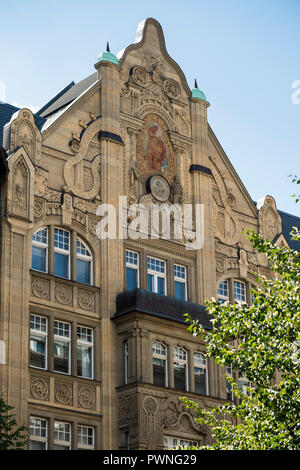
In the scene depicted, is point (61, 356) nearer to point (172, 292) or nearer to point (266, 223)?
point (172, 292)

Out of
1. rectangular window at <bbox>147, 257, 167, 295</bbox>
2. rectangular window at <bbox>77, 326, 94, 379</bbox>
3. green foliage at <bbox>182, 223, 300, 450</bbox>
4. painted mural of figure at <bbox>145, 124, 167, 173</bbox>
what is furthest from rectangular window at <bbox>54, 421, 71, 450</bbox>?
painted mural of figure at <bbox>145, 124, 167, 173</bbox>

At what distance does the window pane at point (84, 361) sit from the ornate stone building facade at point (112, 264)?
5cm

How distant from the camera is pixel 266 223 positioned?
46.3 m

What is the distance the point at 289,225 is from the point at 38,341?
1725 centimetres

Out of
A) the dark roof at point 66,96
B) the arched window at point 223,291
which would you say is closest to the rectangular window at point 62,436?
the arched window at point 223,291

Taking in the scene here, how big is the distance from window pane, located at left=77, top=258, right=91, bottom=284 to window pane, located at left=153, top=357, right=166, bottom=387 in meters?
3.84

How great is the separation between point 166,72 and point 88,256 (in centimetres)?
986

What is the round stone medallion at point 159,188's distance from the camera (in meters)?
41.0

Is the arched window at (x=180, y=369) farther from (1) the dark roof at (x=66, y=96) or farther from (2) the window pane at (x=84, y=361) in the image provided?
(1) the dark roof at (x=66, y=96)

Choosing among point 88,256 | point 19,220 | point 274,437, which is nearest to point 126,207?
point 88,256

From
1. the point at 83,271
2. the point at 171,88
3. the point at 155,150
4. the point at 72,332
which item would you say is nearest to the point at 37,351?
the point at 72,332

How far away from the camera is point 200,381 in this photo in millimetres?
39500

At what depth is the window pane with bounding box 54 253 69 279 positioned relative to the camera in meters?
37.4

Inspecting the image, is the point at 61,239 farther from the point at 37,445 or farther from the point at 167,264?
the point at 37,445
